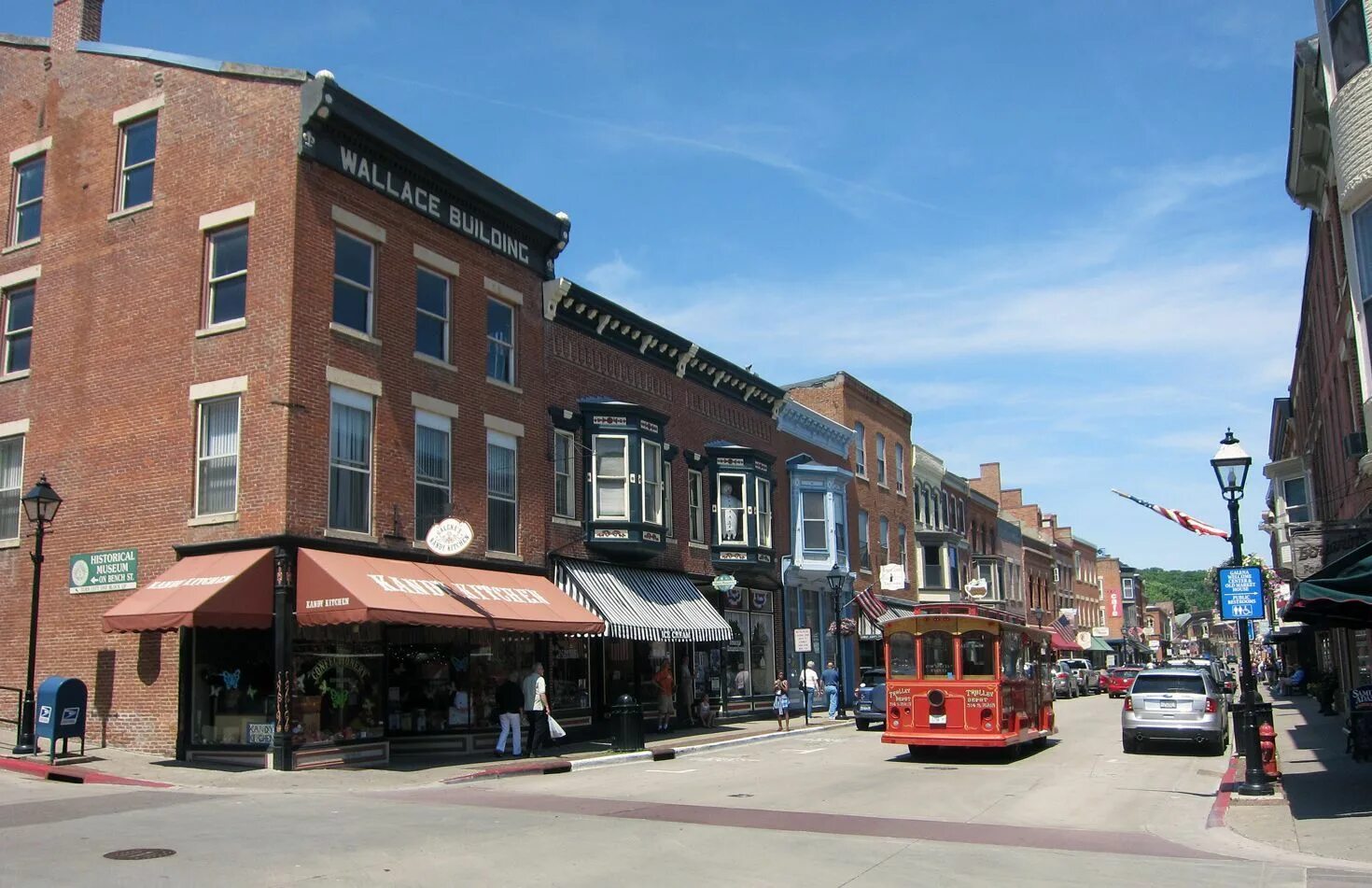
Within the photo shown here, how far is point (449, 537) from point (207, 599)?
4640 millimetres

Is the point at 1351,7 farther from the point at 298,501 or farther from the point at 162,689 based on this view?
the point at 162,689

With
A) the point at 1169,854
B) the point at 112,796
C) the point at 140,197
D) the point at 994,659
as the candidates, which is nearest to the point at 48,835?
the point at 112,796

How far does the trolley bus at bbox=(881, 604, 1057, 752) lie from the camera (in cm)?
2161

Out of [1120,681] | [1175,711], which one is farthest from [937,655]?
[1120,681]

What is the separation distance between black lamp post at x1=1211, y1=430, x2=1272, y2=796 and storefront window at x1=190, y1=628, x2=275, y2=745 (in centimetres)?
Answer: 1471

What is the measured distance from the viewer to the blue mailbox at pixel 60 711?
59.5ft

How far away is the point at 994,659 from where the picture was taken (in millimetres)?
21625

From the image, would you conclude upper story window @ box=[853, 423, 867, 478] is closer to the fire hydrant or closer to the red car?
the red car

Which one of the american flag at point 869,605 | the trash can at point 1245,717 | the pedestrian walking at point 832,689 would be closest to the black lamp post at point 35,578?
the trash can at point 1245,717

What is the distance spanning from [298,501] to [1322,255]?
21.2 m

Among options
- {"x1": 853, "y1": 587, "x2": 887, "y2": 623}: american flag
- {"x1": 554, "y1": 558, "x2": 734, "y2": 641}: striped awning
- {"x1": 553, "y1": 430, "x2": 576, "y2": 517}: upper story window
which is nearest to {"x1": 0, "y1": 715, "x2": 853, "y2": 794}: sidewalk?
{"x1": 554, "y1": 558, "x2": 734, "y2": 641}: striped awning

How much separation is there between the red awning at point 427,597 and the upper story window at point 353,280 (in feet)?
14.5

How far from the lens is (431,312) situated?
930 inches

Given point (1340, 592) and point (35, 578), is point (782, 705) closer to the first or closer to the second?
point (35, 578)
